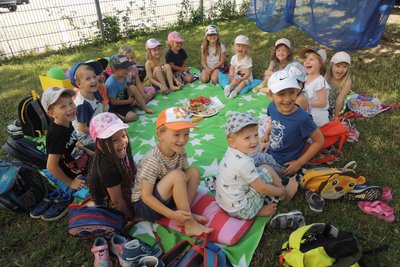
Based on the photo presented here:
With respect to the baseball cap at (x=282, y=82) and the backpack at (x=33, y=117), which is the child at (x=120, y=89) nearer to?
the backpack at (x=33, y=117)

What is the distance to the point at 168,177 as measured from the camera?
2604mm

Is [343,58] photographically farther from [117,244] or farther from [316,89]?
[117,244]

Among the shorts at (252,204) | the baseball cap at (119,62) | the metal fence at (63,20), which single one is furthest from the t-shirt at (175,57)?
the shorts at (252,204)

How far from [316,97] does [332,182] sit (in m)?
1.40

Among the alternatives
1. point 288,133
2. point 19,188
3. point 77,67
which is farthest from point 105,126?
point 288,133

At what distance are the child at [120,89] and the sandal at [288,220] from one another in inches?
114

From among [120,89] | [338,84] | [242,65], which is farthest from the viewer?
[242,65]

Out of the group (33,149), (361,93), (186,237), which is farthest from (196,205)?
(361,93)

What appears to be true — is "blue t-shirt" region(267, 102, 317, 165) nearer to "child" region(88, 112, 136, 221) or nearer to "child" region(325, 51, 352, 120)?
"child" region(325, 51, 352, 120)

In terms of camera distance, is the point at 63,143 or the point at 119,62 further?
the point at 119,62

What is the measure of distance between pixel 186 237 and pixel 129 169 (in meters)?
0.87

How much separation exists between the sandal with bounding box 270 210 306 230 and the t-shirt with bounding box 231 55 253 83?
3.37m

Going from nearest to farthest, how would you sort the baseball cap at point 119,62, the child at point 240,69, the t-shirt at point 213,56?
the baseball cap at point 119,62 < the child at point 240,69 < the t-shirt at point 213,56

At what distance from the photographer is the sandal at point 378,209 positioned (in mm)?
2842
